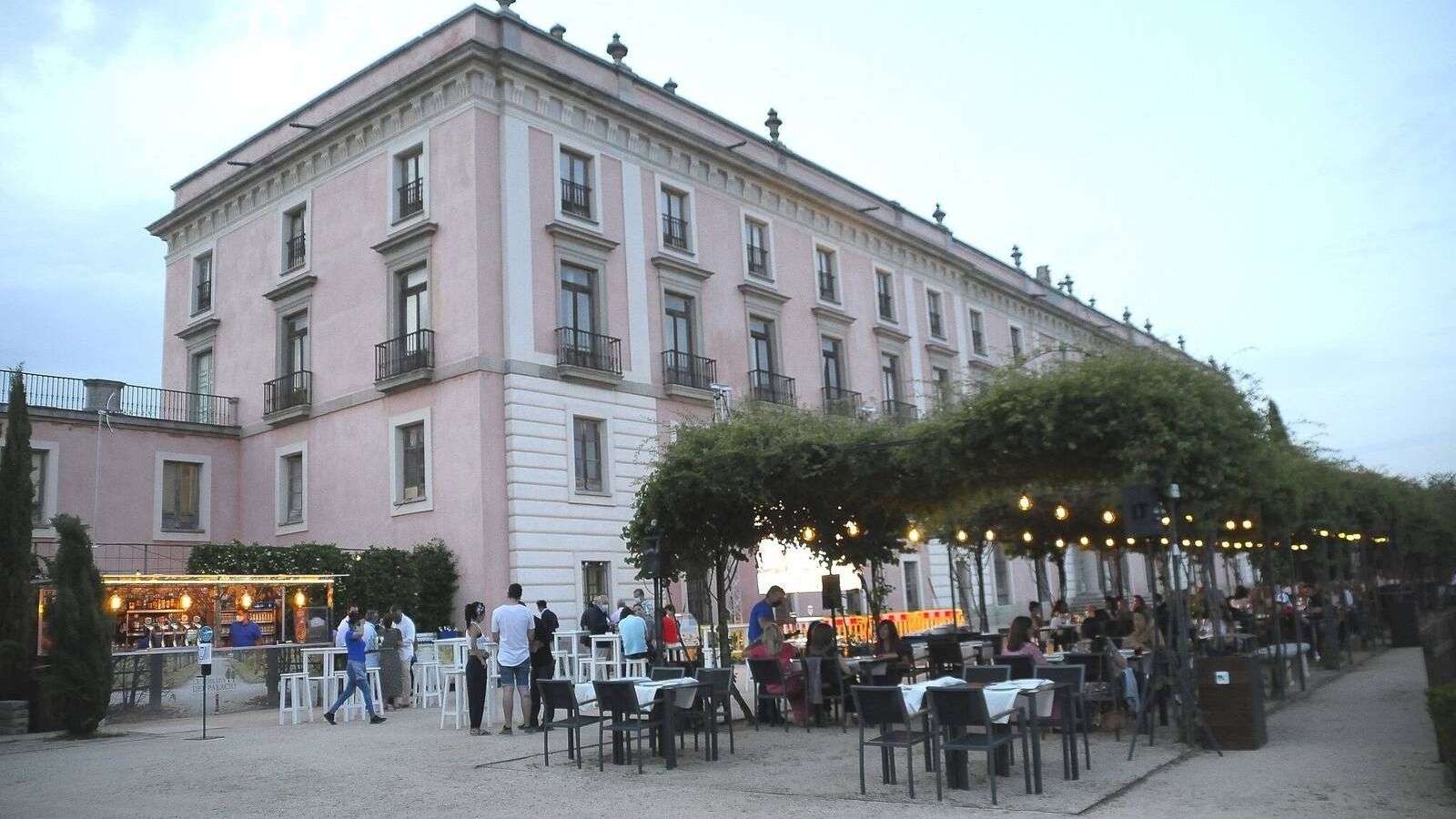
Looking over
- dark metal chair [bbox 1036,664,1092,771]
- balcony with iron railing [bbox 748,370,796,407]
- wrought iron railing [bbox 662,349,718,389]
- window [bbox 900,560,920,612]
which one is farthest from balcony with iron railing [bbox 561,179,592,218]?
dark metal chair [bbox 1036,664,1092,771]

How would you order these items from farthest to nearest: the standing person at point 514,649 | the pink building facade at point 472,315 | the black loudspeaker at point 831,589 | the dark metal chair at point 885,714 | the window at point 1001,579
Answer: the window at point 1001,579 < the pink building facade at point 472,315 < the black loudspeaker at point 831,589 < the standing person at point 514,649 < the dark metal chair at point 885,714

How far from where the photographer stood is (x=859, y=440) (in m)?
13.7

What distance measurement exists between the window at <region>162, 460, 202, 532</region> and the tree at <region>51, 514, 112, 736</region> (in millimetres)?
11898

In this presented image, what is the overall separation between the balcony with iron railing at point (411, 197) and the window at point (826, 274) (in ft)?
36.8

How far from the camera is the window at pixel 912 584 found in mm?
32188

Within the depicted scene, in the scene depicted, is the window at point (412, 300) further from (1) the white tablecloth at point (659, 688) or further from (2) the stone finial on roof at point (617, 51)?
(1) the white tablecloth at point (659, 688)

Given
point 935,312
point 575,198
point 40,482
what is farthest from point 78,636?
point 935,312

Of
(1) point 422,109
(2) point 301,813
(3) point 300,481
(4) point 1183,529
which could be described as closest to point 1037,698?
(4) point 1183,529

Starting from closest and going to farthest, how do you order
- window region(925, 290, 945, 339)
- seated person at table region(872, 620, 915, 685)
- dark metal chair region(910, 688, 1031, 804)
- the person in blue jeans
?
dark metal chair region(910, 688, 1031, 804) → seated person at table region(872, 620, 915, 685) → the person in blue jeans → window region(925, 290, 945, 339)

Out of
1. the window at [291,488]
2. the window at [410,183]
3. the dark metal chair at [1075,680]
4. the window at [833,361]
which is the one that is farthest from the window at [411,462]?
the dark metal chair at [1075,680]

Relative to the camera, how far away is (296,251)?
2648 centimetres

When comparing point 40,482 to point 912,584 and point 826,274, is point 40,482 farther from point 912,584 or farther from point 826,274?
point 912,584

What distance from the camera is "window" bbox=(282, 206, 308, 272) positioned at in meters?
26.2

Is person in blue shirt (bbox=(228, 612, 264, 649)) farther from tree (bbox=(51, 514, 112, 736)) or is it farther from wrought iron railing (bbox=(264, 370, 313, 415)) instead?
wrought iron railing (bbox=(264, 370, 313, 415))
